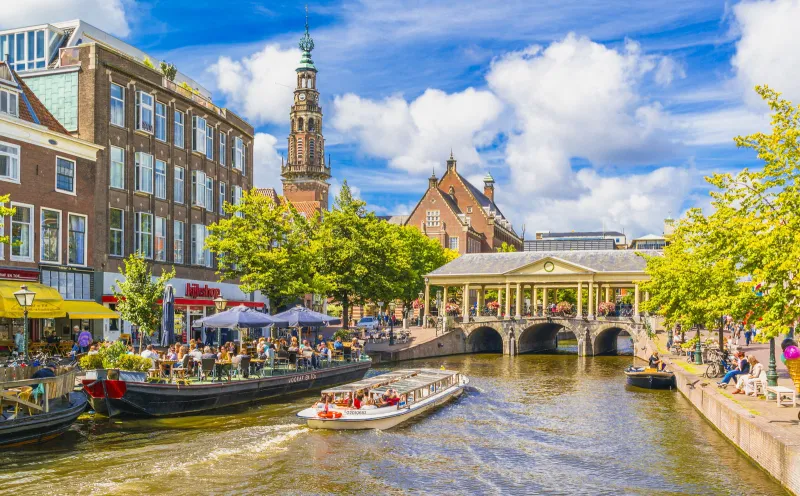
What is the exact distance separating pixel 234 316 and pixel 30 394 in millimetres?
12502

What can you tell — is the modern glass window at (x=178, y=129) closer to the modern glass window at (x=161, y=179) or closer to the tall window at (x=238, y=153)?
Answer: the modern glass window at (x=161, y=179)

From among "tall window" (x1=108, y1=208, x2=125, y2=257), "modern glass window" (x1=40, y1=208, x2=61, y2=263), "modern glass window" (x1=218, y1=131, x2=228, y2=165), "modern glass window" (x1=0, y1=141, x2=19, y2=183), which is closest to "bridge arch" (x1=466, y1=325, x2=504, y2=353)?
"modern glass window" (x1=218, y1=131, x2=228, y2=165)

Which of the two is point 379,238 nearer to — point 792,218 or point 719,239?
point 719,239

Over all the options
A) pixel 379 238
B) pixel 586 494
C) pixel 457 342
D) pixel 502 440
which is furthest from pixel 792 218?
pixel 457 342

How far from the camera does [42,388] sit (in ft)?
81.9

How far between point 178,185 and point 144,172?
12.9ft

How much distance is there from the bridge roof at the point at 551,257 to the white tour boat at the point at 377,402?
4200cm

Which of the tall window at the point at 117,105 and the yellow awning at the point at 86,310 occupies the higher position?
the tall window at the point at 117,105

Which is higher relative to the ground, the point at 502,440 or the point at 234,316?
the point at 234,316

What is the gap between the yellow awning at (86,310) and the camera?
38.2m

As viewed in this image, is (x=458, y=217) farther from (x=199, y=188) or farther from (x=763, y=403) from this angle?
(x=763, y=403)

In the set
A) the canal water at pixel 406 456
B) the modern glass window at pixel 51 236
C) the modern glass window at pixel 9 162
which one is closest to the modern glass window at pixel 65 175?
the modern glass window at pixel 51 236

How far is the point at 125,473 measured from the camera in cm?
2167

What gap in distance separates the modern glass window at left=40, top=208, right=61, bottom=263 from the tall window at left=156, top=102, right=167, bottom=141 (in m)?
10.9
